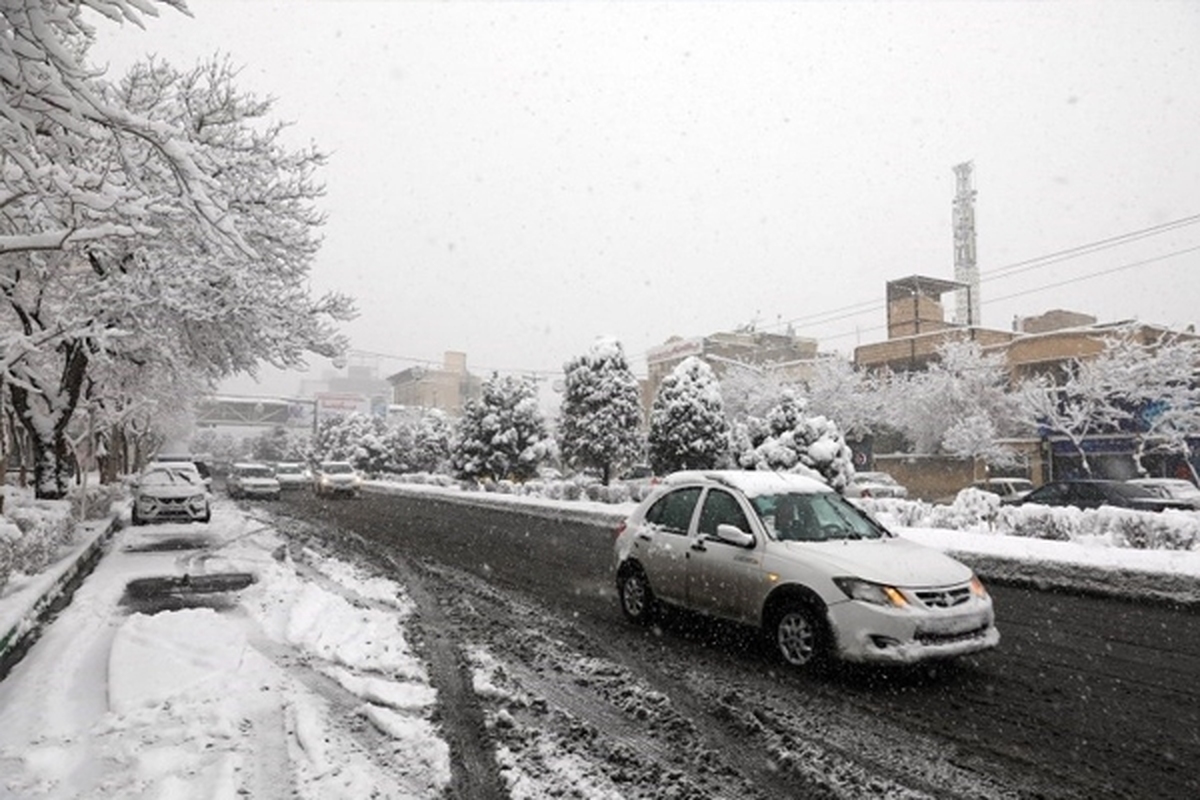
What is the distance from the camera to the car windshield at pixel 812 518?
22.9ft

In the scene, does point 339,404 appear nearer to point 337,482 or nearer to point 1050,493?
point 337,482

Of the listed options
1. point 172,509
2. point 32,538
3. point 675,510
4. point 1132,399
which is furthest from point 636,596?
point 1132,399

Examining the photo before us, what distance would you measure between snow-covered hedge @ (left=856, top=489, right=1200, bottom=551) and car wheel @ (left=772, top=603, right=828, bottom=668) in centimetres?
979

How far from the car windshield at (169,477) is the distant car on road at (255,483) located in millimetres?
12119

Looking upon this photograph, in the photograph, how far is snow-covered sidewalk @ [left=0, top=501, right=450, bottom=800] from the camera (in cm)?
423

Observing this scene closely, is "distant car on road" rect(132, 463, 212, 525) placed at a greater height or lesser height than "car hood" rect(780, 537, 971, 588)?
lesser

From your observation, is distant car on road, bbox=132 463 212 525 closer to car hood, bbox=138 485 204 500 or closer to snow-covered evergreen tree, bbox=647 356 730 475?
car hood, bbox=138 485 204 500

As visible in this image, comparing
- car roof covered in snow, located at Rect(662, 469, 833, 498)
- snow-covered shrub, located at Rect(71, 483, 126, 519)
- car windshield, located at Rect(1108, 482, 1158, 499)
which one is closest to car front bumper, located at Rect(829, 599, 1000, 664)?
car roof covered in snow, located at Rect(662, 469, 833, 498)

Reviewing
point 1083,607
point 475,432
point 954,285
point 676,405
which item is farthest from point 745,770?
point 954,285

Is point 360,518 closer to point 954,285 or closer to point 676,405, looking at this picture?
point 676,405

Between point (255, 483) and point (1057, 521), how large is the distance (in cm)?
2961

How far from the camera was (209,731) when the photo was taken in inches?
193

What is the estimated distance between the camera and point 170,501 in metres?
19.5

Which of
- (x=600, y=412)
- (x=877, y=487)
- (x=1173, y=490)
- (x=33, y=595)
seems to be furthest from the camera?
(x=877, y=487)
